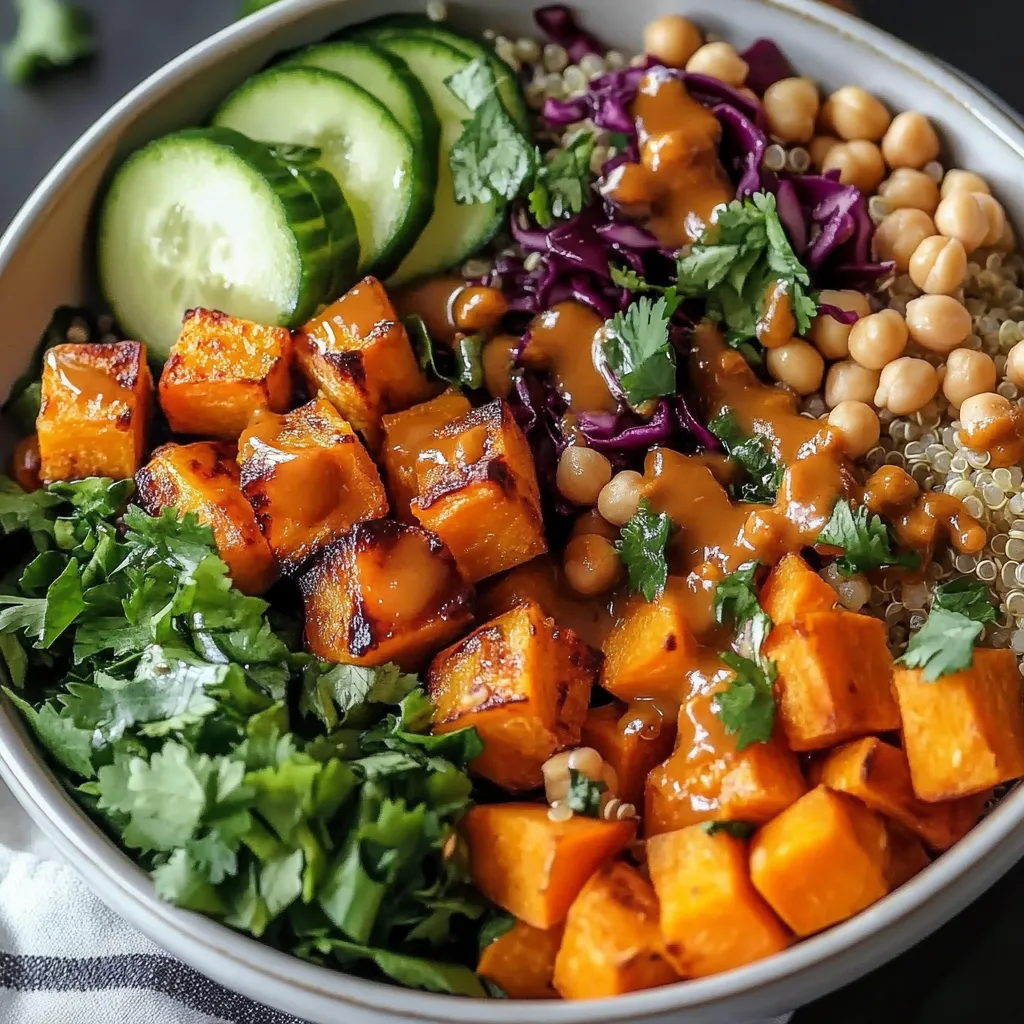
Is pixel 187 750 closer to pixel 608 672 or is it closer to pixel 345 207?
pixel 608 672

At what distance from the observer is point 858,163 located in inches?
98.0

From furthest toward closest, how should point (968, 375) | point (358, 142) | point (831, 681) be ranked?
point (358, 142)
point (968, 375)
point (831, 681)

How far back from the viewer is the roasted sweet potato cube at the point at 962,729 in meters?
1.81

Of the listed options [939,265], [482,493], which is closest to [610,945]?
[482,493]

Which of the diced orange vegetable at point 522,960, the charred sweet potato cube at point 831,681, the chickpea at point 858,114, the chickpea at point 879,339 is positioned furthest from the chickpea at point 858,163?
the diced orange vegetable at point 522,960

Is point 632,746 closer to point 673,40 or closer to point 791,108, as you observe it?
point 791,108

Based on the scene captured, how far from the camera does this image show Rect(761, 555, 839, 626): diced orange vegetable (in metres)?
2.00

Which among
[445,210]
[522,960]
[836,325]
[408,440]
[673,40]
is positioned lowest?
[522,960]

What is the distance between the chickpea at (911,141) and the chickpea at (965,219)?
0.14m

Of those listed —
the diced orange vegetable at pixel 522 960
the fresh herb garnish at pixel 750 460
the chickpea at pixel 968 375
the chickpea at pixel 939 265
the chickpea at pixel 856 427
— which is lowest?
the diced orange vegetable at pixel 522 960

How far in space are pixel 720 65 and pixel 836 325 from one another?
63 cm

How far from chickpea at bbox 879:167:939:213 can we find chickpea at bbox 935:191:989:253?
8 cm

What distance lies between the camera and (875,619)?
78.7 inches

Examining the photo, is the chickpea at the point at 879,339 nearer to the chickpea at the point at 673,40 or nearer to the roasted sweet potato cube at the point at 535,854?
the chickpea at the point at 673,40
